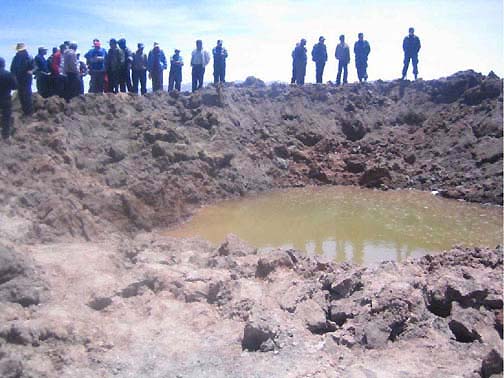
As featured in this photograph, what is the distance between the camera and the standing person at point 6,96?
10773 millimetres

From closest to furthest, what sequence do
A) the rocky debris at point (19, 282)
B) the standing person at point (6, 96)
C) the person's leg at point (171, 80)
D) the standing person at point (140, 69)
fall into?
the rocky debris at point (19, 282), the standing person at point (6, 96), the standing person at point (140, 69), the person's leg at point (171, 80)

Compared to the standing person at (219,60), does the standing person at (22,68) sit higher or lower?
lower

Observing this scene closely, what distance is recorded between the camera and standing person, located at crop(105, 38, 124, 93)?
14522 mm

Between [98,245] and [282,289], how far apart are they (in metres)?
3.41

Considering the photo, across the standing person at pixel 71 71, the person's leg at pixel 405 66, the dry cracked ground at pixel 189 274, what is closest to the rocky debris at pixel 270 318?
the dry cracked ground at pixel 189 274

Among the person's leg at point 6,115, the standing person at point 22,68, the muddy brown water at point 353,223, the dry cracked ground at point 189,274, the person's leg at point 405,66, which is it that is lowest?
the muddy brown water at point 353,223

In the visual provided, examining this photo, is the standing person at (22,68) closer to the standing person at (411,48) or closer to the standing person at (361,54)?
the standing person at (361,54)

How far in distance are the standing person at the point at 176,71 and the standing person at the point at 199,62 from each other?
449 millimetres

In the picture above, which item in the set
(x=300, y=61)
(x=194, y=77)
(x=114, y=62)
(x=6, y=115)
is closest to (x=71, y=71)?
(x=114, y=62)

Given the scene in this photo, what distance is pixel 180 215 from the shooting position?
506 inches

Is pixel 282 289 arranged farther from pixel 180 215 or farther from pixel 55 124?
pixel 55 124

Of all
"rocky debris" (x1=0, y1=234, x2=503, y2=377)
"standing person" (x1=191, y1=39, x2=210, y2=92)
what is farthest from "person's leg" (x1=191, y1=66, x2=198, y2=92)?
"rocky debris" (x1=0, y1=234, x2=503, y2=377)

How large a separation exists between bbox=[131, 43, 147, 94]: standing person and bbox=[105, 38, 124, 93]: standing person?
53 centimetres

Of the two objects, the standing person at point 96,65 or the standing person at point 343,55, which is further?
the standing person at point 343,55
